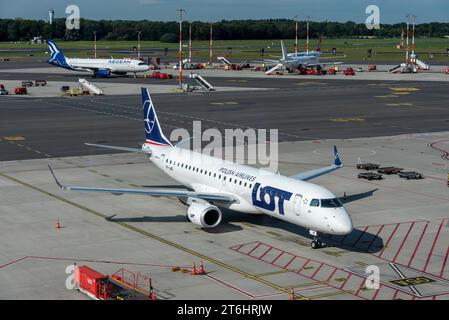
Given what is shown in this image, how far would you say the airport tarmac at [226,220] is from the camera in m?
41.2

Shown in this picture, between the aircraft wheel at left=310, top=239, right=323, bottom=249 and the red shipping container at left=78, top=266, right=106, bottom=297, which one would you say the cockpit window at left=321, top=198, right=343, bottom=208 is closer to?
the aircraft wheel at left=310, top=239, right=323, bottom=249

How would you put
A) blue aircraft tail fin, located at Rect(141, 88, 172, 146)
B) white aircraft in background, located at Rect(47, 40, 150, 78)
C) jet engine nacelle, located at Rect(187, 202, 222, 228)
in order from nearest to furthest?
jet engine nacelle, located at Rect(187, 202, 222, 228)
blue aircraft tail fin, located at Rect(141, 88, 172, 146)
white aircraft in background, located at Rect(47, 40, 150, 78)

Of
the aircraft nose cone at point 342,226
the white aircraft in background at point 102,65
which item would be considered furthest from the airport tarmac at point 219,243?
the white aircraft in background at point 102,65

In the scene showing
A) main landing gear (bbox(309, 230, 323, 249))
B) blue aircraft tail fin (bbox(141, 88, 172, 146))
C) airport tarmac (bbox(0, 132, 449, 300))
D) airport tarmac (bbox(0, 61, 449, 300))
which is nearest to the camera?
airport tarmac (bbox(0, 132, 449, 300))

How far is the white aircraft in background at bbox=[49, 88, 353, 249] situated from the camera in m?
45.7

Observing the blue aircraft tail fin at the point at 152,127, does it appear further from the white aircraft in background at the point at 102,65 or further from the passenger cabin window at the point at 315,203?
the white aircraft in background at the point at 102,65

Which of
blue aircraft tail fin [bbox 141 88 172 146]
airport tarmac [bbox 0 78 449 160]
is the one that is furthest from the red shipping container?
airport tarmac [bbox 0 78 449 160]

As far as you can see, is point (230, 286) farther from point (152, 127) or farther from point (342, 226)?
point (152, 127)

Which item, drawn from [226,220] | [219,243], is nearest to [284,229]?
[226,220]

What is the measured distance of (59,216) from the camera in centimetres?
5528

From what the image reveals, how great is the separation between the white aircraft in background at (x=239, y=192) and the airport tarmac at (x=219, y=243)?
5.46ft

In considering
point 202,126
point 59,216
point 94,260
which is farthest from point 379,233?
point 202,126

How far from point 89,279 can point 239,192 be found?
16.0m

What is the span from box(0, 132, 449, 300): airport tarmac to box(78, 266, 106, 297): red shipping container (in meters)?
0.68
